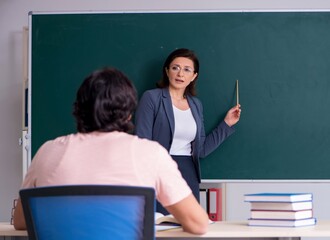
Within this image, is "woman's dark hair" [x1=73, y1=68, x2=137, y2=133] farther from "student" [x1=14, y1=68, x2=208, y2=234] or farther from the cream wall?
the cream wall

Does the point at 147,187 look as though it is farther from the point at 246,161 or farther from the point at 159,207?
the point at 246,161

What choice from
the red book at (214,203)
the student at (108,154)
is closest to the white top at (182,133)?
the red book at (214,203)

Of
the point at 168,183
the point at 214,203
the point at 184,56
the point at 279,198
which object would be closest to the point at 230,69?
the point at 184,56

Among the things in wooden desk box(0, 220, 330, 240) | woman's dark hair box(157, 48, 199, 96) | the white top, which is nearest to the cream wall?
woman's dark hair box(157, 48, 199, 96)

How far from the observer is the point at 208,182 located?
4.26 m

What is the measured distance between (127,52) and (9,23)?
1.42 metres

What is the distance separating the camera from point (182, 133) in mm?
4020

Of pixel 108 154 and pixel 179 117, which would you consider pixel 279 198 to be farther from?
pixel 179 117

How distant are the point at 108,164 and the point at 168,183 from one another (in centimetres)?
20

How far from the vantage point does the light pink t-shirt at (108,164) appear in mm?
1867

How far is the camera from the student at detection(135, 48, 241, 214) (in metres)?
4.02

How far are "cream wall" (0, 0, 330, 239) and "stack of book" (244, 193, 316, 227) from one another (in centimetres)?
274

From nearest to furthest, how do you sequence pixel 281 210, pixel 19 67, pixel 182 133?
1. pixel 281 210
2. pixel 182 133
3. pixel 19 67

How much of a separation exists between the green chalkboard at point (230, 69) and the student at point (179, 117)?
0.45 ft
